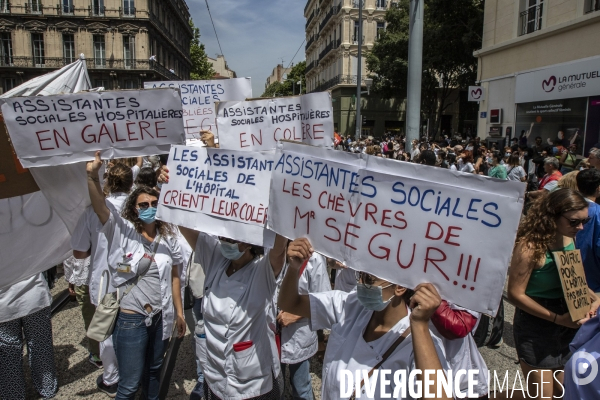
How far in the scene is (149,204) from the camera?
3.11 meters

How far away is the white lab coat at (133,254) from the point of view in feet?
9.75

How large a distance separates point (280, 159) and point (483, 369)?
1.65 metres

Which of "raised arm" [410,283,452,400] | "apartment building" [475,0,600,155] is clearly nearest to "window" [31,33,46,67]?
"apartment building" [475,0,600,155]

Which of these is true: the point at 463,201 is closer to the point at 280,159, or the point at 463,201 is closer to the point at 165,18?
the point at 280,159

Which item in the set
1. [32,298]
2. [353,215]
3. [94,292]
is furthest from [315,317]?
[32,298]

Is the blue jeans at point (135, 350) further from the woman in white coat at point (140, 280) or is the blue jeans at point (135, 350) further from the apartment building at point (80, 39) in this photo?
the apartment building at point (80, 39)

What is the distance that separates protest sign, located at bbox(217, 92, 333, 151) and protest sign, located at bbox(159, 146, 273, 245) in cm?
88

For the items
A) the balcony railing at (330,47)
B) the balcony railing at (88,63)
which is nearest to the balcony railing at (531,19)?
the balcony railing at (330,47)

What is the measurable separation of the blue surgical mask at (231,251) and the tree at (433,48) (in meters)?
25.5

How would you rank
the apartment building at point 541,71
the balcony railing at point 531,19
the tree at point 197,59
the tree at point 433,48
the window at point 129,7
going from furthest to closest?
the tree at point 197,59 → the window at point 129,7 → the tree at point 433,48 → the balcony railing at point 531,19 → the apartment building at point 541,71

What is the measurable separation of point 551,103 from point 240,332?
14.8m

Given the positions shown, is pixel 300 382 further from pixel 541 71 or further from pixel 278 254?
pixel 541 71

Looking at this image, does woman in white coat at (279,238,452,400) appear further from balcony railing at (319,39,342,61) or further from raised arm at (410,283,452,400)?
balcony railing at (319,39,342,61)

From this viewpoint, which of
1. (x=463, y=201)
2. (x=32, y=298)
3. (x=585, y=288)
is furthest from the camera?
(x=32, y=298)
